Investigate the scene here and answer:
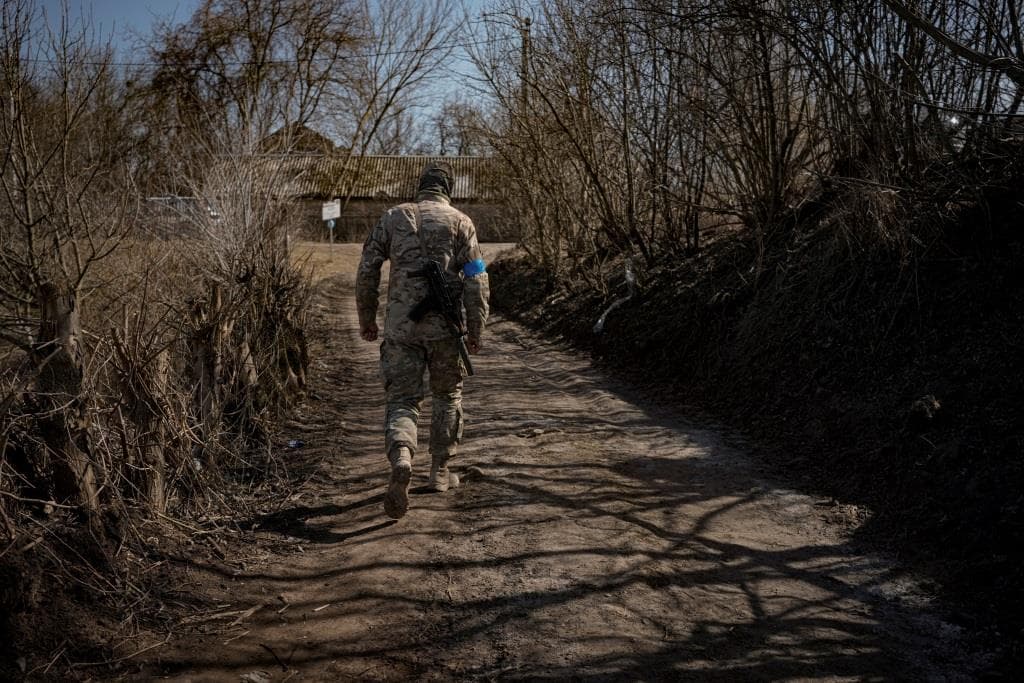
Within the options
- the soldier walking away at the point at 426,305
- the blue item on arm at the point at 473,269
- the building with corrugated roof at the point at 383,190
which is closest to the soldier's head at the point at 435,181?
the soldier walking away at the point at 426,305

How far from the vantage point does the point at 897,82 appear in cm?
759

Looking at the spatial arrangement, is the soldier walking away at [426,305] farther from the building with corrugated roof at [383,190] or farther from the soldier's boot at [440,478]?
the building with corrugated roof at [383,190]

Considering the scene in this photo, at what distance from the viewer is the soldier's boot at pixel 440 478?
571 cm

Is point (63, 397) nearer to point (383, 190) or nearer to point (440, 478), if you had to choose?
point (440, 478)

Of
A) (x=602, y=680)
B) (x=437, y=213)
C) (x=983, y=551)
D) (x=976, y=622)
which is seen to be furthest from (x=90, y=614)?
(x=983, y=551)

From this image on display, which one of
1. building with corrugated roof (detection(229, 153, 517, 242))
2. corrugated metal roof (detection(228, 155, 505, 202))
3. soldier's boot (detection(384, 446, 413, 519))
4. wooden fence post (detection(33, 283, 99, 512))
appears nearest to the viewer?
wooden fence post (detection(33, 283, 99, 512))

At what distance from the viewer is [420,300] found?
18.0 ft

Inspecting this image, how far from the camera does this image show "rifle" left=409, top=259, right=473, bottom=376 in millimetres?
5441

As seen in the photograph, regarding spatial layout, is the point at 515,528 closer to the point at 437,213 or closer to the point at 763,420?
the point at 437,213

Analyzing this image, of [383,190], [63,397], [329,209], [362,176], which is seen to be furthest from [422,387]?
[362,176]

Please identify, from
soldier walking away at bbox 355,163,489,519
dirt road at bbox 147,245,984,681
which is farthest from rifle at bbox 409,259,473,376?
dirt road at bbox 147,245,984,681

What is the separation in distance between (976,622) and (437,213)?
12.1 ft

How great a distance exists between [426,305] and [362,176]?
3255 centimetres

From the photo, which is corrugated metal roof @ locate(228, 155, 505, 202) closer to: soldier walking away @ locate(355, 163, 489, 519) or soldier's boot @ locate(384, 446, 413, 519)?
soldier walking away @ locate(355, 163, 489, 519)
